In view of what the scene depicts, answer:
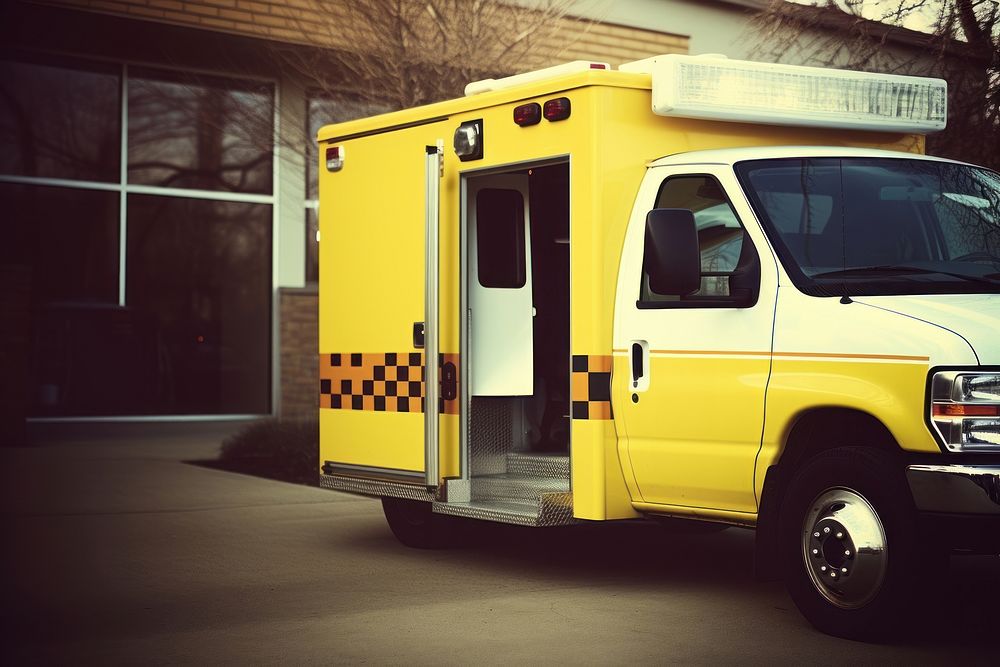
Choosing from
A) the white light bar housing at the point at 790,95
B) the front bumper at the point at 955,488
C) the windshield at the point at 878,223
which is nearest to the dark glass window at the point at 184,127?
the white light bar housing at the point at 790,95

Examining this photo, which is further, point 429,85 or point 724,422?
point 429,85

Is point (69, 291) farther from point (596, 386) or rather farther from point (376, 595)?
point (596, 386)

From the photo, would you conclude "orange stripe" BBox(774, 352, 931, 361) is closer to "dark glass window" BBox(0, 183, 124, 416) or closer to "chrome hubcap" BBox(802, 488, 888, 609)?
"chrome hubcap" BBox(802, 488, 888, 609)

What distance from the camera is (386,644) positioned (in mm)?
6594

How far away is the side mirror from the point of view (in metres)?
6.83

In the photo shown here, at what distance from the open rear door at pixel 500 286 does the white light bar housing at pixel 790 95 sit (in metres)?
1.31

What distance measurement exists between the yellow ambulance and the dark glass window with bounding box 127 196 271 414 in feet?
29.8

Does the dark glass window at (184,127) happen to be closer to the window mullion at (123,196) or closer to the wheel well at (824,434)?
the window mullion at (123,196)

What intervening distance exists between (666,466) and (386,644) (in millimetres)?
1659

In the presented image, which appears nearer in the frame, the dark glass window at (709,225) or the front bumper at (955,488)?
the front bumper at (955,488)

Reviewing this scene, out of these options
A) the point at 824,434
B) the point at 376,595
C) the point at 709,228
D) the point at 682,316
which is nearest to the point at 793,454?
the point at 824,434

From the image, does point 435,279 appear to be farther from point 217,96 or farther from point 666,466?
point 217,96

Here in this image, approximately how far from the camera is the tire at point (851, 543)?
621 centimetres

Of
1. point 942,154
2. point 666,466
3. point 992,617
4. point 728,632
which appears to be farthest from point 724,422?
point 942,154
